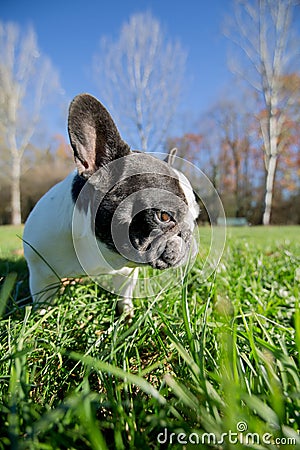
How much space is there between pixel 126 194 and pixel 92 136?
0.32m

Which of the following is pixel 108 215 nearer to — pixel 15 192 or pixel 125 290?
pixel 125 290

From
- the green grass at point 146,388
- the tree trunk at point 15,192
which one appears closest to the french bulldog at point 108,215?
the green grass at point 146,388

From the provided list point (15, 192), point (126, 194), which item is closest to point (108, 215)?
point (126, 194)

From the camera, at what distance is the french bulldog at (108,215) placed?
1422 mm

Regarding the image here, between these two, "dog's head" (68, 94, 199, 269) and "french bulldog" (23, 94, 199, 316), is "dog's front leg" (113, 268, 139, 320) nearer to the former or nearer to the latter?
"french bulldog" (23, 94, 199, 316)

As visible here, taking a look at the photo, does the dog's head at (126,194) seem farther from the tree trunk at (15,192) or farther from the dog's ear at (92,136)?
the tree trunk at (15,192)

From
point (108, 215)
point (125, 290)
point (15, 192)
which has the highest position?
point (15, 192)

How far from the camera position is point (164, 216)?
144cm

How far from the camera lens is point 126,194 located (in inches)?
56.8

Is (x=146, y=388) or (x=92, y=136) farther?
(x=92, y=136)

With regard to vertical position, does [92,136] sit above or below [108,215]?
above

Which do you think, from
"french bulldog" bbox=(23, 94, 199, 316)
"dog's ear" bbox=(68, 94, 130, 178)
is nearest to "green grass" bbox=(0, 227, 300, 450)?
"french bulldog" bbox=(23, 94, 199, 316)

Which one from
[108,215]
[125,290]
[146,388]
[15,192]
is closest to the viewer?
[146,388]

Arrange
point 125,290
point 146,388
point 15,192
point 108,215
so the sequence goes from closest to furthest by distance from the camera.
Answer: point 146,388 → point 108,215 → point 125,290 → point 15,192
